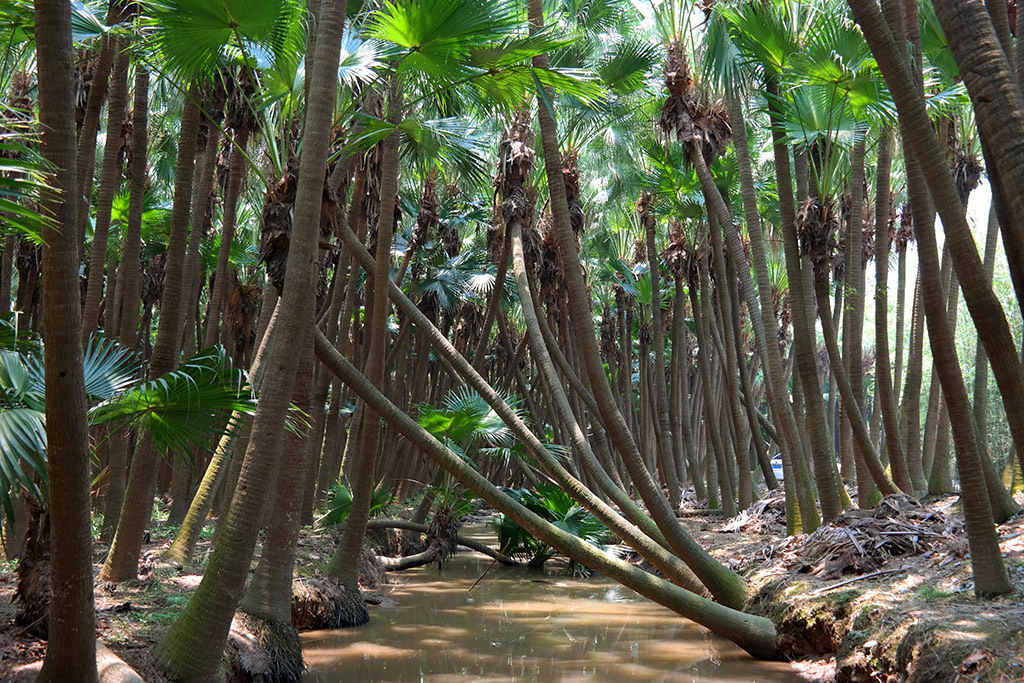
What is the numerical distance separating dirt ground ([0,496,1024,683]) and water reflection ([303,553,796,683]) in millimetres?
710

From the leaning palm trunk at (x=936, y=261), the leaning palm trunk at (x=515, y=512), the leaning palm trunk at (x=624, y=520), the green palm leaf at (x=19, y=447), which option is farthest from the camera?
the leaning palm trunk at (x=624, y=520)

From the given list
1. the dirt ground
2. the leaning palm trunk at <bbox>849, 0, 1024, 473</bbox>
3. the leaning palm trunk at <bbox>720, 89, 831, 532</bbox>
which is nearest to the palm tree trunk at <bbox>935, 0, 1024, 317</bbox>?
the leaning palm trunk at <bbox>849, 0, 1024, 473</bbox>

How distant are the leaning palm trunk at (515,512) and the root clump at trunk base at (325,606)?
2993 mm

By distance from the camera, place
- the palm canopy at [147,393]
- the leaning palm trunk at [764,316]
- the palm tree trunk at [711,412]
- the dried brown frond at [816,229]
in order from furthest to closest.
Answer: the palm tree trunk at [711,412] < the leaning palm trunk at [764,316] < the dried brown frond at [816,229] < the palm canopy at [147,393]

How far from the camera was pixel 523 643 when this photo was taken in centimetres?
954

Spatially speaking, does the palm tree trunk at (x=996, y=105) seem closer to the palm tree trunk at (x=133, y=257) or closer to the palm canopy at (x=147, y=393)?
the palm canopy at (x=147, y=393)

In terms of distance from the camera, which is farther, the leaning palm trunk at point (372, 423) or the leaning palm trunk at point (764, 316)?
the leaning palm trunk at point (764, 316)

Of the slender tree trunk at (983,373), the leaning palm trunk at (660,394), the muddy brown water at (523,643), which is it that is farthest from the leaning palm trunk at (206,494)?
the leaning palm trunk at (660,394)

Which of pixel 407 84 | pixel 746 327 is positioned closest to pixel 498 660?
pixel 407 84

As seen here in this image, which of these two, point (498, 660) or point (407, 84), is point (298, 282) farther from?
point (498, 660)

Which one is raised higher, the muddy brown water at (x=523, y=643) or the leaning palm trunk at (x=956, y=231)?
the leaning palm trunk at (x=956, y=231)

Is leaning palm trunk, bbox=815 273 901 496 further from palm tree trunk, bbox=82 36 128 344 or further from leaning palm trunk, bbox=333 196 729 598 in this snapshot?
palm tree trunk, bbox=82 36 128 344

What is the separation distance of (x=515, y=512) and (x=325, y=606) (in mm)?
3287

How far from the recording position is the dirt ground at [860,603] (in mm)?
5555
